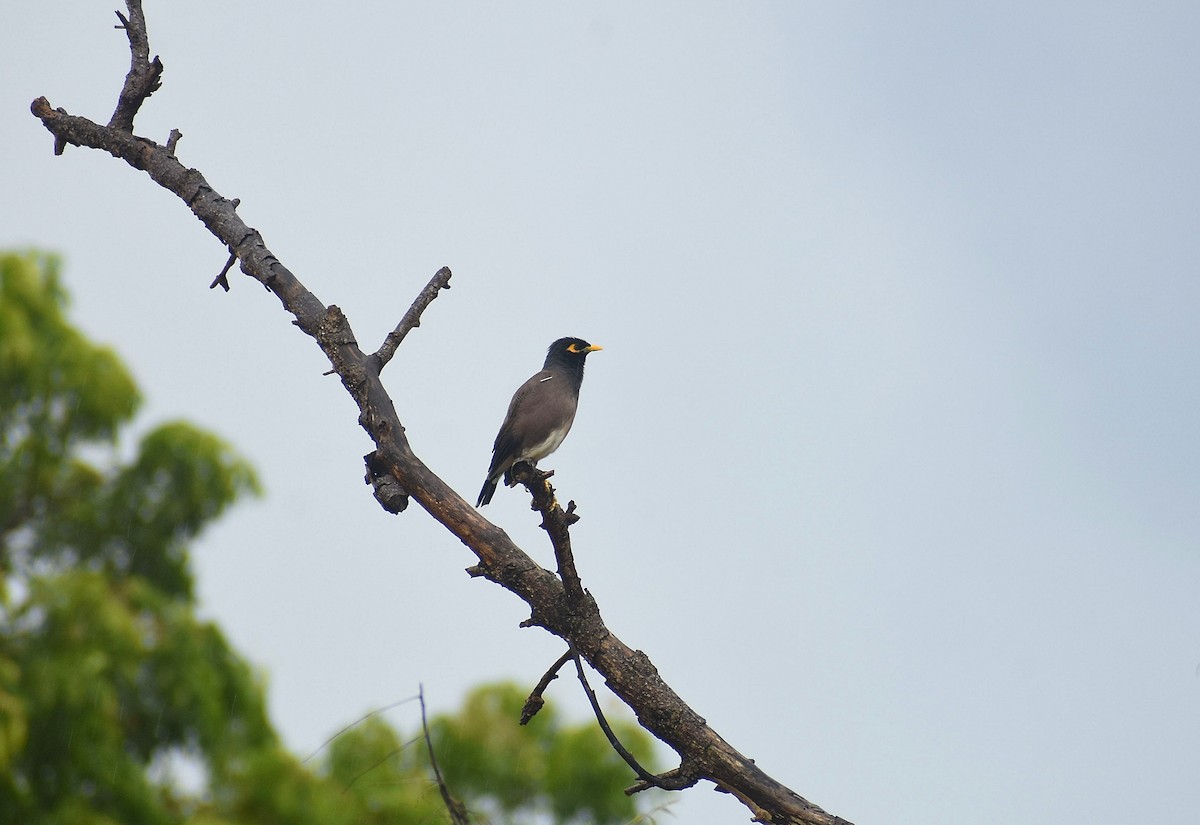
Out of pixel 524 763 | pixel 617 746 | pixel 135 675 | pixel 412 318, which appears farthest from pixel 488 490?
pixel 524 763

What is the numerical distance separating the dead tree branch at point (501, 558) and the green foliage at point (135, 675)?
18.8 feet

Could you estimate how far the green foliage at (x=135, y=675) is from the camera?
10.1m

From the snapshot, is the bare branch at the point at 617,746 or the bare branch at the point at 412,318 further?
the bare branch at the point at 412,318

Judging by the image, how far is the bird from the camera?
285 inches

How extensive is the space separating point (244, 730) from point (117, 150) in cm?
827

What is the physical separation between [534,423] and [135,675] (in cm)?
547

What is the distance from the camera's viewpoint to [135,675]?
10.6 m

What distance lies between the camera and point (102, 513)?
41.2ft

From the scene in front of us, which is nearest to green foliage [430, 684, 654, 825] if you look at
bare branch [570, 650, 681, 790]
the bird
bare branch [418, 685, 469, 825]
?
the bird

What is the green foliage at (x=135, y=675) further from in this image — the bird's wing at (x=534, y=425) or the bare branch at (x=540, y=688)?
the bare branch at (x=540, y=688)

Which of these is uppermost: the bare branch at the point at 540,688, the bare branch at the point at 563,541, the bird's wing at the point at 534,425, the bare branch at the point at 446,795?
the bird's wing at the point at 534,425

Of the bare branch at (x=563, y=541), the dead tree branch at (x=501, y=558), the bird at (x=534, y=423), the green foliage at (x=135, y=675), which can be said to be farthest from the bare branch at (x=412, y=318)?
the green foliage at (x=135, y=675)

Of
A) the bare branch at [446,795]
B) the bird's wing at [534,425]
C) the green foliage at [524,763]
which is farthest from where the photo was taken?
the green foliage at [524,763]

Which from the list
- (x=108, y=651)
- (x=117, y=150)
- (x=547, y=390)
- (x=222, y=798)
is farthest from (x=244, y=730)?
(x=117, y=150)
